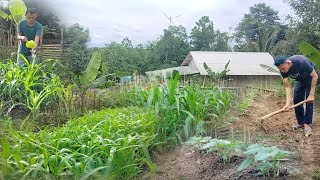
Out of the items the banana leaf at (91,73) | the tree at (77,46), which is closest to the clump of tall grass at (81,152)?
the banana leaf at (91,73)

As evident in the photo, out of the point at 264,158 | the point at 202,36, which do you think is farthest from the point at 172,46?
the point at 264,158

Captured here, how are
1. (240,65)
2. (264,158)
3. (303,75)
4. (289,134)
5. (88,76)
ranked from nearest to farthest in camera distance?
1. (264,158)
2. (289,134)
3. (303,75)
4. (88,76)
5. (240,65)

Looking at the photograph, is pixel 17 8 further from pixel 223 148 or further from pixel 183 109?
pixel 223 148

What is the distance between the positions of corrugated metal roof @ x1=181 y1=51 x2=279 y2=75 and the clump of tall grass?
15825 millimetres

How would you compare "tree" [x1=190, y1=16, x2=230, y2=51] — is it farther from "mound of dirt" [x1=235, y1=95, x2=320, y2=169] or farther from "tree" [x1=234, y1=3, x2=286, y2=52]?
"mound of dirt" [x1=235, y1=95, x2=320, y2=169]

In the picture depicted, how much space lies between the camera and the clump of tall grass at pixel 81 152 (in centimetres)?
275

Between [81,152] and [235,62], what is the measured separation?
60.2 feet

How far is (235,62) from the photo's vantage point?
20.8 meters

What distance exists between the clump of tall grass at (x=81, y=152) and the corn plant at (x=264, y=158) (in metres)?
0.91

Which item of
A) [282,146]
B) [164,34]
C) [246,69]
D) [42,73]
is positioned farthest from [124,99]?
[164,34]

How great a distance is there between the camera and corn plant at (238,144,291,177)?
2.42 m

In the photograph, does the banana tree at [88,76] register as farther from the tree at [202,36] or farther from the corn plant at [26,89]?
the tree at [202,36]

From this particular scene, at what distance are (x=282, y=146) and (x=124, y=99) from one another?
2.85 meters

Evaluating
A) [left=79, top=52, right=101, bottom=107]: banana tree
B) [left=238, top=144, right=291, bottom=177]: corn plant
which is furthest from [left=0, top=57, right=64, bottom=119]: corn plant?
[left=238, top=144, right=291, bottom=177]: corn plant
